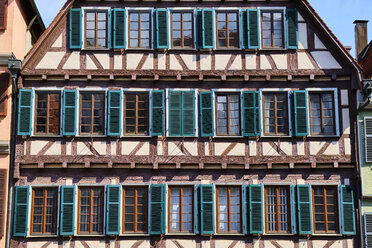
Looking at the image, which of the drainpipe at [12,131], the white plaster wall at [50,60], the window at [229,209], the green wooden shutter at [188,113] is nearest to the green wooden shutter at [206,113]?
the green wooden shutter at [188,113]

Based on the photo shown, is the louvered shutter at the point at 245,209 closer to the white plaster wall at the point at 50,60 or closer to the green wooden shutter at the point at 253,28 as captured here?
the green wooden shutter at the point at 253,28

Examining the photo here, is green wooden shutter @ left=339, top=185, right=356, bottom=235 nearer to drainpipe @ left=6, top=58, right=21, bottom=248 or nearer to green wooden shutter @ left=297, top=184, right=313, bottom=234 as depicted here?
green wooden shutter @ left=297, top=184, right=313, bottom=234

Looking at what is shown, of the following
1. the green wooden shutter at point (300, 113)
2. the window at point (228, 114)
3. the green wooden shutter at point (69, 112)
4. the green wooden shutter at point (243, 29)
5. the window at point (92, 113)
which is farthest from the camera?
the green wooden shutter at point (243, 29)

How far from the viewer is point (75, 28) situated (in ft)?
71.4

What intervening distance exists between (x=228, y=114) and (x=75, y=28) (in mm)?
5571

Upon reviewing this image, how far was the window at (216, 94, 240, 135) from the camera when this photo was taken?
21.4m

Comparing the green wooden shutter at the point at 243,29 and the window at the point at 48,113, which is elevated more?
the green wooden shutter at the point at 243,29

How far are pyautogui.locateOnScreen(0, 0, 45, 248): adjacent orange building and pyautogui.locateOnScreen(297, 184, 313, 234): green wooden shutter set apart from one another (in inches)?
346

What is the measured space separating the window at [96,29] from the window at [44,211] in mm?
4812

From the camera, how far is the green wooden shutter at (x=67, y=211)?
20453mm

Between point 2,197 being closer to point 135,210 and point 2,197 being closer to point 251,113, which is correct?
point 135,210

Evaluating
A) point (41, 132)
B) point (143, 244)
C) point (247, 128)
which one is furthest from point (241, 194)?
point (41, 132)

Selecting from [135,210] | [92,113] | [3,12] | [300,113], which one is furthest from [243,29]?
[3,12]

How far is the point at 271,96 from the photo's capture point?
21.7m
